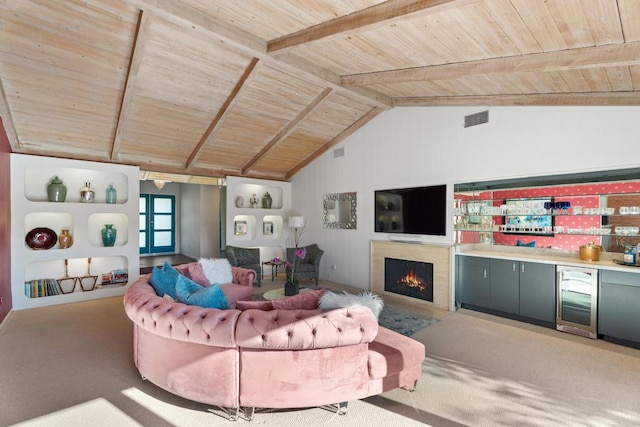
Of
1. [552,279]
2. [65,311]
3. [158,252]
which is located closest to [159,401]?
[65,311]

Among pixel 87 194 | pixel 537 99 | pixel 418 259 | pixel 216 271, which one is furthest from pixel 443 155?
pixel 87 194

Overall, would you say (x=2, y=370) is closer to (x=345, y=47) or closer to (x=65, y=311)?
(x=65, y=311)

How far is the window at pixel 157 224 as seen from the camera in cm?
1019

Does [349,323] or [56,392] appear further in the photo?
[56,392]

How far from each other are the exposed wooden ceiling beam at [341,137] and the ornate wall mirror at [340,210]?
40.3 inches

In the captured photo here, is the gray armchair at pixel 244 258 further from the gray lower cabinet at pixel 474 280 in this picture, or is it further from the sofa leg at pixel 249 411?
the sofa leg at pixel 249 411

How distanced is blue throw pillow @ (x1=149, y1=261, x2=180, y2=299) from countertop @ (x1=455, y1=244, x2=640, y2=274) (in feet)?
13.6

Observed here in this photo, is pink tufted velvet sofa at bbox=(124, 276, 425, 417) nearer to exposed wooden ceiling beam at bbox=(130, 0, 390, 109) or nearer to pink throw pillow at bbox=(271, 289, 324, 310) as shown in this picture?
pink throw pillow at bbox=(271, 289, 324, 310)

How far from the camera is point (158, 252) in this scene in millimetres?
10547

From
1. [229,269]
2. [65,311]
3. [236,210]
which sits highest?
[236,210]

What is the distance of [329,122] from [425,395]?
5047mm

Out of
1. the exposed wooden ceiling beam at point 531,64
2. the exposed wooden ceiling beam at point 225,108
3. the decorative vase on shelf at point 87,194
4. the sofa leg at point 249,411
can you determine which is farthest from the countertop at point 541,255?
the decorative vase on shelf at point 87,194

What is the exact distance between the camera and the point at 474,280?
496 cm

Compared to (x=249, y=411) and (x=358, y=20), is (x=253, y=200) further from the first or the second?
(x=249, y=411)
